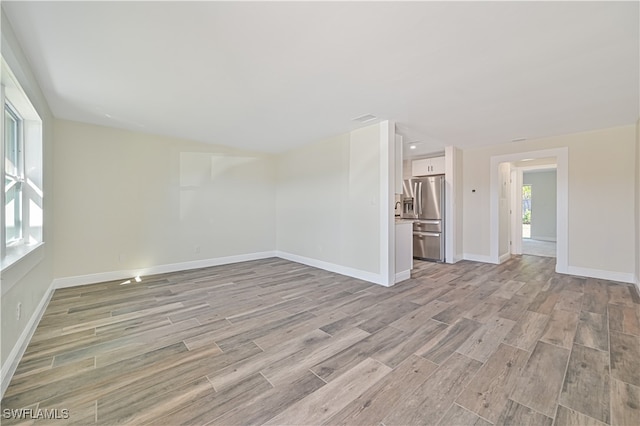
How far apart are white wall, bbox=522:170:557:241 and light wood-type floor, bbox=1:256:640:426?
611 cm

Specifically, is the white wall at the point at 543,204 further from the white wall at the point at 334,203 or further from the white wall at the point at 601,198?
the white wall at the point at 334,203

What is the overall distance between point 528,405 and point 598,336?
152cm

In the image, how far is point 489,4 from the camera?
5.26 ft

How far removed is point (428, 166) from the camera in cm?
614

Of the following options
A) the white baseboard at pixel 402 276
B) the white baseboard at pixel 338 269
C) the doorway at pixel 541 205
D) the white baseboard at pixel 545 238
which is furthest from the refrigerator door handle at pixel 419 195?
the white baseboard at pixel 545 238

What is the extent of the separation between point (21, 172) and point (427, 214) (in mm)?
6346

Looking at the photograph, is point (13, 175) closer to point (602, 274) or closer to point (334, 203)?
point (334, 203)

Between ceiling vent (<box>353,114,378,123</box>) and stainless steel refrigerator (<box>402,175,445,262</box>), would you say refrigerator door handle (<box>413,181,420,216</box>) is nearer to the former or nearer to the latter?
stainless steel refrigerator (<box>402,175,445,262</box>)

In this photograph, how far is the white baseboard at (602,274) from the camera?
403cm

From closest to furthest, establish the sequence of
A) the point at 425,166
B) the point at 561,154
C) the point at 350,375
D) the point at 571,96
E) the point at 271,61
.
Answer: the point at 350,375, the point at 271,61, the point at 571,96, the point at 561,154, the point at 425,166

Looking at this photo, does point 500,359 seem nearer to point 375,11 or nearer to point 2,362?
point 375,11

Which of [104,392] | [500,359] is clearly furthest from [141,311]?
[500,359]

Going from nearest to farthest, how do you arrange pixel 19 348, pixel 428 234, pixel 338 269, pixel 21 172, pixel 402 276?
1. pixel 19 348
2. pixel 21 172
3. pixel 402 276
4. pixel 338 269
5. pixel 428 234

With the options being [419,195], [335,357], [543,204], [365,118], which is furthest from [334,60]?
[543,204]
